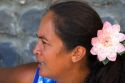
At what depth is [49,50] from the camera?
6.15ft

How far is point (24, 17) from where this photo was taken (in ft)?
9.07

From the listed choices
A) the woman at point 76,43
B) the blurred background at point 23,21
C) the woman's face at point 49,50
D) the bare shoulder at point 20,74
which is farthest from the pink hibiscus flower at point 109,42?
the blurred background at point 23,21

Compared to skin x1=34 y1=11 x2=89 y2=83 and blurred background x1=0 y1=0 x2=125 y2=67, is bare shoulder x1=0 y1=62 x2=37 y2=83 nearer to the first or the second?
skin x1=34 y1=11 x2=89 y2=83

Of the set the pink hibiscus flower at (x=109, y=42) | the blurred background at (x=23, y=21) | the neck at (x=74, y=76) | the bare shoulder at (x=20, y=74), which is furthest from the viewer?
the blurred background at (x=23, y=21)

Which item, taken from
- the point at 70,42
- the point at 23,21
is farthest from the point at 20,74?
the point at 23,21

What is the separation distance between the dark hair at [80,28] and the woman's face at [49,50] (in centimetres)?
3

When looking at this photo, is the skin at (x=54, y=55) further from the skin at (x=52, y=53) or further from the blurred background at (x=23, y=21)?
the blurred background at (x=23, y=21)

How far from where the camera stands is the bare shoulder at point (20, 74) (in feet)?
7.30

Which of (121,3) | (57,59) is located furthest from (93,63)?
(121,3)

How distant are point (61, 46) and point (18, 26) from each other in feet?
3.18

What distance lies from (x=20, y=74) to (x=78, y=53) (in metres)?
0.47

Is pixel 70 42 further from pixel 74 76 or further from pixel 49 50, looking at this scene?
pixel 74 76

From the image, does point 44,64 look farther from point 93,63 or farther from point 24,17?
point 24,17

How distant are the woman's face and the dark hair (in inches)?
1.1
